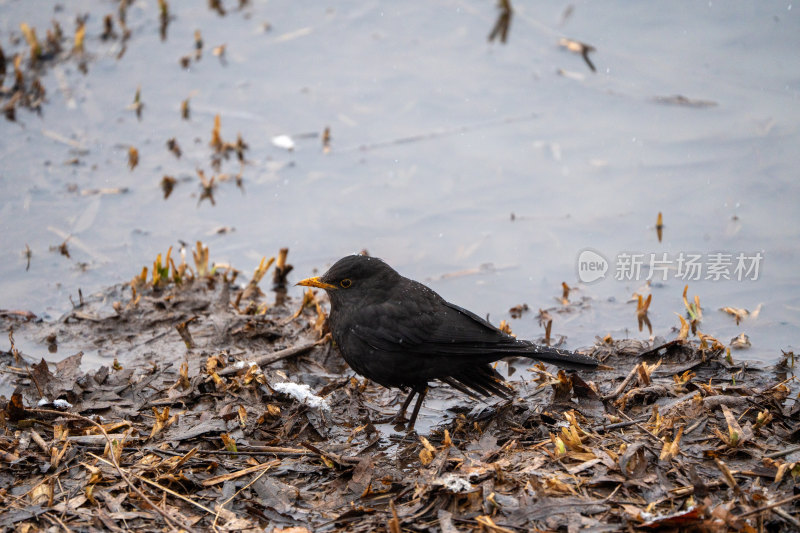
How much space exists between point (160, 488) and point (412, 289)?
2.10 meters

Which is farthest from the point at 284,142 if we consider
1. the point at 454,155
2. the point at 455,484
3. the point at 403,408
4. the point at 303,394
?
the point at 455,484

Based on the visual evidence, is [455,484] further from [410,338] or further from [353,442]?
[410,338]

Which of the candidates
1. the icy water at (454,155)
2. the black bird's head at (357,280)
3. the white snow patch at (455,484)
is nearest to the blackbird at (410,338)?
the black bird's head at (357,280)

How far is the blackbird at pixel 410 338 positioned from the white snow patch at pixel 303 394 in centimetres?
31

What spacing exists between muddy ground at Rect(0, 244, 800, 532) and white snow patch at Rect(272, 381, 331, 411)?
14 millimetres

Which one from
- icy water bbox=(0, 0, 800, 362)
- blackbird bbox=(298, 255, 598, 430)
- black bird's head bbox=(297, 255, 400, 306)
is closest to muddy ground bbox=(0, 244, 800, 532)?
blackbird bbox=(298, 255, 598, 430)

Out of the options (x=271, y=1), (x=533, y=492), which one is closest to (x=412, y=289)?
(x=533, y=492)

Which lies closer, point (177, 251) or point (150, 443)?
point (150, 443)

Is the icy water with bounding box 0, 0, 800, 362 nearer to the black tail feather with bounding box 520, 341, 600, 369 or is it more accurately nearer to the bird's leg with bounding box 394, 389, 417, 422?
the black tail feather with bounding box 520, 341, 600, 369

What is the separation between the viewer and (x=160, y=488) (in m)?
4.25

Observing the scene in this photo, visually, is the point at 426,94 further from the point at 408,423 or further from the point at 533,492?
the point at 533,492

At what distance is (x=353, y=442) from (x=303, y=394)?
0.47 m

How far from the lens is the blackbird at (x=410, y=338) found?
16.5 feet

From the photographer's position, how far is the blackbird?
16.5 feet
